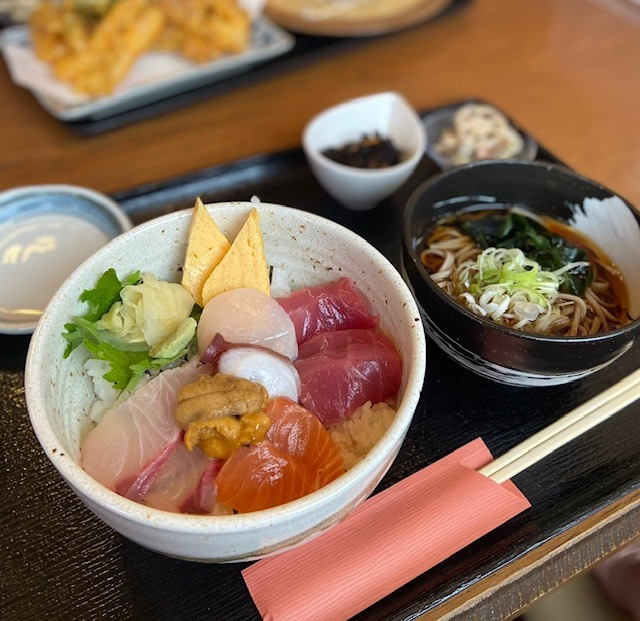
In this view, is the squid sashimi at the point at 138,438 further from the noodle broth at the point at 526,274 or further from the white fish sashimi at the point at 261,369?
the noodle broth at the point at 526,274

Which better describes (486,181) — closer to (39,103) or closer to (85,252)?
(85,252)

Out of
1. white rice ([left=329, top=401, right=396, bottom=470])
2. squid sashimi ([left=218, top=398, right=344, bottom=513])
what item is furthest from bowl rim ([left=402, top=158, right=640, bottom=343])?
squid sashimi ([left=218, top=398, right=344, bottom=513])

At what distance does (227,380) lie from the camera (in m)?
0.88

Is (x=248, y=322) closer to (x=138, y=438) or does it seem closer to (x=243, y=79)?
(x=138, y=438)

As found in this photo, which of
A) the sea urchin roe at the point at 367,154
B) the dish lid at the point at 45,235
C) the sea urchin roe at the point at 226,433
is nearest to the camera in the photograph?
the sea urchin roe at the point at 226,433

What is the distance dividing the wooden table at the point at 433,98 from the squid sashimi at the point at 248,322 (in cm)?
76

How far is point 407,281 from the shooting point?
3.84ft

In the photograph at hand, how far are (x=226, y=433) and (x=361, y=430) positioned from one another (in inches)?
8.5

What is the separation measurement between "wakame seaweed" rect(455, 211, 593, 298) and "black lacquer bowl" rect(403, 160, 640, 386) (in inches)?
1.8

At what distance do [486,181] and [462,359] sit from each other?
0.43 meters

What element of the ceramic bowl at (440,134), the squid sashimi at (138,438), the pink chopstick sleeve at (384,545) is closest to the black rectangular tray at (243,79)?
the ceramic bowl at (440,134)

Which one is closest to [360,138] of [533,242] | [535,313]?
[533,242]

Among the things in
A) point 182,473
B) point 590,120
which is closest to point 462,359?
point 182,473

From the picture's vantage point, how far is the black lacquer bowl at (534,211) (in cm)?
100
